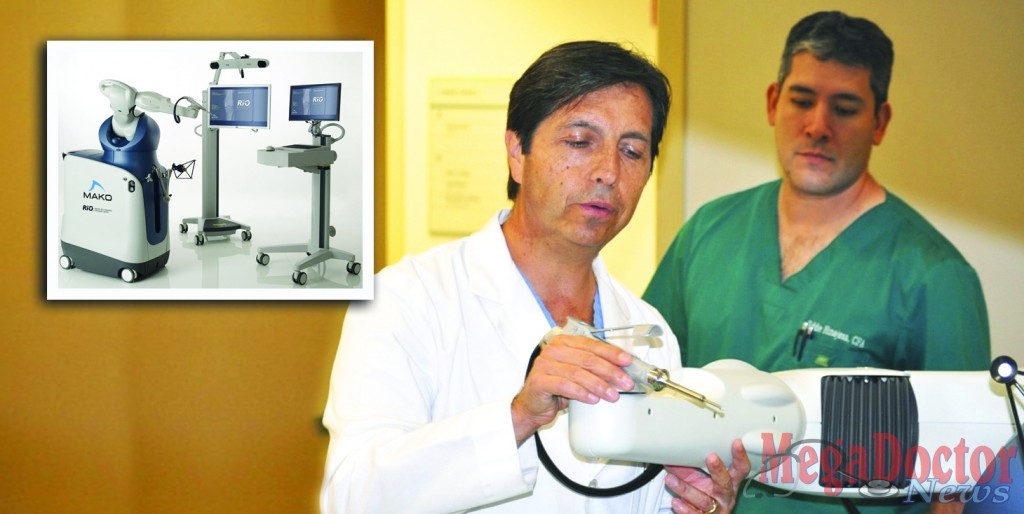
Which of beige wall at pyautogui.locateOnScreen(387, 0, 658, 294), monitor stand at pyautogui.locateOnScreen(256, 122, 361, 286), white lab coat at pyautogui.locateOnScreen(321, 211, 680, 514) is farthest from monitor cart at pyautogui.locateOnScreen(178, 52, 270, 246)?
white lab coat at pyautogui.locateOnScreen(321, 211, 680, 514)

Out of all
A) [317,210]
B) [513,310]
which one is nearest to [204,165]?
[317,210]

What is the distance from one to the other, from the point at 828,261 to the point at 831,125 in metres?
0.29

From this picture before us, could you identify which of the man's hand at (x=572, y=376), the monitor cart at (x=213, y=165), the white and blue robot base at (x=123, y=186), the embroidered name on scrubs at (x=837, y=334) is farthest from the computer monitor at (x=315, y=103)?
the man's hand at (x=572, y=376)

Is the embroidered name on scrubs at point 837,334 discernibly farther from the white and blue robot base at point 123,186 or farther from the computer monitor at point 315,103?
the white and blue robot base at point 123,186

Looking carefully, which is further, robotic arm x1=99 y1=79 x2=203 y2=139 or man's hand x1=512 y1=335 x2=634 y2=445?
robotic arm x1=99 y1=79 x2=203 y2=139

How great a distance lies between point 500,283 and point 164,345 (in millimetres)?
1201

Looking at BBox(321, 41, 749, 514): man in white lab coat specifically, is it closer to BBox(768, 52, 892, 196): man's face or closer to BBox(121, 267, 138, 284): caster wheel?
BBox(768, 52, 892, 196): man's face

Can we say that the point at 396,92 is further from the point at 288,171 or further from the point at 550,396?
the point at 550,396

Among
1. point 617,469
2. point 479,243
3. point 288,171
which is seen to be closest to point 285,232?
point 288,171

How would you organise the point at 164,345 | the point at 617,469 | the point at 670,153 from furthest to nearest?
the point at 164,345, the point at 670,153, the point at 617,469

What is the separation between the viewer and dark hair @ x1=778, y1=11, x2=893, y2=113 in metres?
2.13

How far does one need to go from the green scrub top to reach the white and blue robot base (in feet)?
3.95

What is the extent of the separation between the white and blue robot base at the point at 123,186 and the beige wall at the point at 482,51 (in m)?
0.50

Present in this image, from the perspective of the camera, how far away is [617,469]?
1515 millimetres
